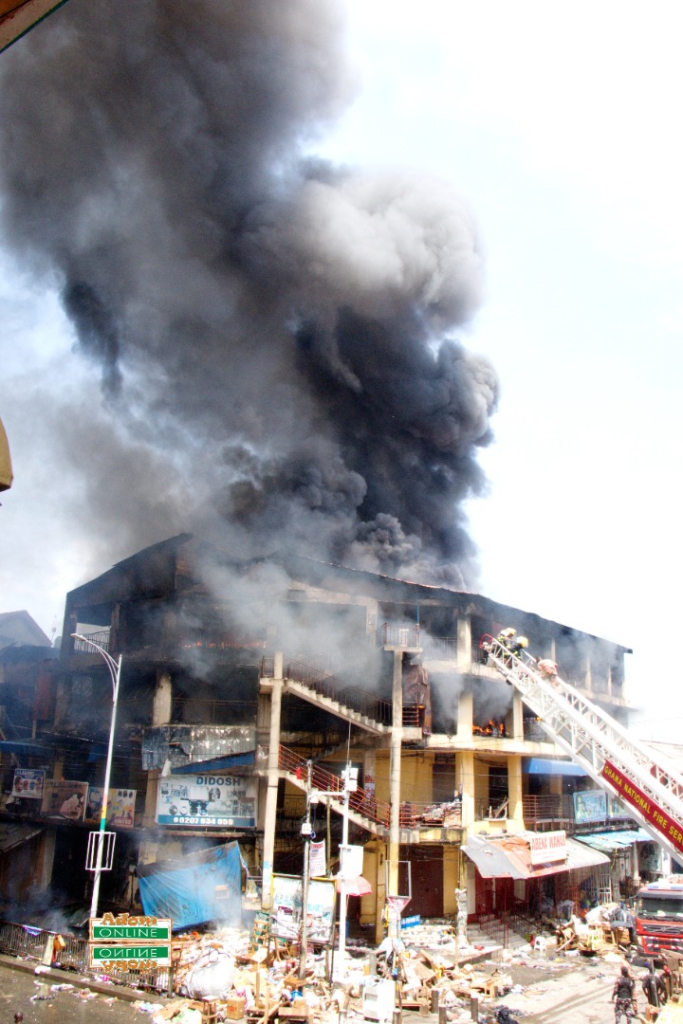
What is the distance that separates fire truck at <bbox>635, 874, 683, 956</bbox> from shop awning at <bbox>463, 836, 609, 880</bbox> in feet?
12.4

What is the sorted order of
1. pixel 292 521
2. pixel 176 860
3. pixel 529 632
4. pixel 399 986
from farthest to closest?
pixel 529 632
pixel 292 521
pixel 176 860
pixel 399 986

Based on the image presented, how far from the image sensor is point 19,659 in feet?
127

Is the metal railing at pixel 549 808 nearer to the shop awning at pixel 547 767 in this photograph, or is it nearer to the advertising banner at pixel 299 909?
the shop awning at pixel 547 767

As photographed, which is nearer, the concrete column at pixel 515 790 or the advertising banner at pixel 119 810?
the advertising banner at pixel 119 810

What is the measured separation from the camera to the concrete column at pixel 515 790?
30094mm

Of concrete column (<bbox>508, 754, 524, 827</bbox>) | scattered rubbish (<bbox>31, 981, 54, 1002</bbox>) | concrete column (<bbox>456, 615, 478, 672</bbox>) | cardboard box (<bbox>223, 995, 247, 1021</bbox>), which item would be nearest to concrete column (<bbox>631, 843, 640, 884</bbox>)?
concrete column (<bbox>508, 754, 524, 827</bbox>)

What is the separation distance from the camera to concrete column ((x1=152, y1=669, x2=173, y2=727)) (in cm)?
→ 2722

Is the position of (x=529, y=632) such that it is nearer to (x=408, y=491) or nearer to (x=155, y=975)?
(x=408, y=491)

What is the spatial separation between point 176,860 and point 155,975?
7.56 m

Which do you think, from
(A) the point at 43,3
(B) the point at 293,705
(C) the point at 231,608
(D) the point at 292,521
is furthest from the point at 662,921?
(A) the point at 43,3

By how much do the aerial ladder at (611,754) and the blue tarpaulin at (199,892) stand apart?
10.6 metres

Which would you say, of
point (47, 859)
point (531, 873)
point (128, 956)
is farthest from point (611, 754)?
point (47, 859)

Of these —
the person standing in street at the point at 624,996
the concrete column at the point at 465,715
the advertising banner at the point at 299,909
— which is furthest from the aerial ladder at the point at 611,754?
the concrete column at the point at 465,715

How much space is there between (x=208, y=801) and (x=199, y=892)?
3003mm
